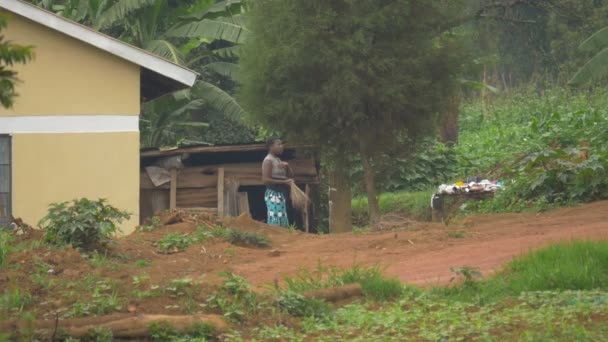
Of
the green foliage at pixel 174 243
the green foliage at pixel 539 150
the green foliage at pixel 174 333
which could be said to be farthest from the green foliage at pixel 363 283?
the green foliage at pixel 539 150

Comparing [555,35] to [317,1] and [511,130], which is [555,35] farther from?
[317,1]

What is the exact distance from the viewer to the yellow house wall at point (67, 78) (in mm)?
15516

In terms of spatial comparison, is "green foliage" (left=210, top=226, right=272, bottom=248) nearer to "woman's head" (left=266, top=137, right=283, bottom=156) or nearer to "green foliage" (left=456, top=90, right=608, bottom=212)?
"woman's head" (left=266, top=137, right=283, bottom=156)

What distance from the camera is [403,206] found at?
864 inches

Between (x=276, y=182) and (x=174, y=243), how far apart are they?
468 cm

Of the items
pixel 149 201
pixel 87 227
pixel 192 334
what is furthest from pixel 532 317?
pixel 149 201

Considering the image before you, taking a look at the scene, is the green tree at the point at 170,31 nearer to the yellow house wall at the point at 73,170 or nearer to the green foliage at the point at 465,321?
the yellow house wall at the point at 73,170

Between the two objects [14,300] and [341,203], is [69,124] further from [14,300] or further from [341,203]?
[14,300]

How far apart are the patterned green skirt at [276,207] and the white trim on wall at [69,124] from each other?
2.78 metres

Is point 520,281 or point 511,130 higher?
point 511,130

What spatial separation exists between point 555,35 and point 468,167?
15.7 metres

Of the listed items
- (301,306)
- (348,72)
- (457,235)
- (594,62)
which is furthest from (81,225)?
(594,62)

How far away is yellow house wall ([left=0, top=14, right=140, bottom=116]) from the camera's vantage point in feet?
50.9

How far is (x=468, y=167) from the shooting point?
2353 cm
